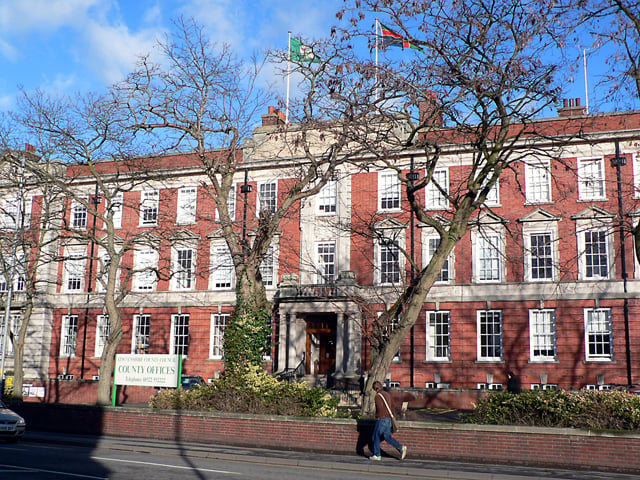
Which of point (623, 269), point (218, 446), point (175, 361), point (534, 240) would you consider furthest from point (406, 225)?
point (218, 446)

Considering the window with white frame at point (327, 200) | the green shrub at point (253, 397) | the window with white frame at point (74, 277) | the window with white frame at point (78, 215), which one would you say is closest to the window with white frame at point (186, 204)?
the window with white frame at point (78, 215)

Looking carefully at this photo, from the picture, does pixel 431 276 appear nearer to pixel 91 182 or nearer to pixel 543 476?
pixel 543 476

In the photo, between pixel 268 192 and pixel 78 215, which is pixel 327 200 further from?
pixel 78 215

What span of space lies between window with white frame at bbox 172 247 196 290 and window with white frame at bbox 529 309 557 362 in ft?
64.6

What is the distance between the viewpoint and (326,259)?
3912cm

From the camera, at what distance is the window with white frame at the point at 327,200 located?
39.7m

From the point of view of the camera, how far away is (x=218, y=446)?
20.3m

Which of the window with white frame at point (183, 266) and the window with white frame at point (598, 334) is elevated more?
the window with white frame at point (183, 266)

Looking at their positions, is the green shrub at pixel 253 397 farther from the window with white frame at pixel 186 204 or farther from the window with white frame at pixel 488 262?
the window with white frame at pixel 186 204

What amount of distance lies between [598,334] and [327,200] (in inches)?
636

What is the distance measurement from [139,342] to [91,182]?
10652 millimetres

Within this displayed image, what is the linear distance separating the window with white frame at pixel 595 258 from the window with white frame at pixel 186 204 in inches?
883

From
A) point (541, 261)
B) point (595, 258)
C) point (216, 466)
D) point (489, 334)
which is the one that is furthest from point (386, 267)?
point (216, 466)

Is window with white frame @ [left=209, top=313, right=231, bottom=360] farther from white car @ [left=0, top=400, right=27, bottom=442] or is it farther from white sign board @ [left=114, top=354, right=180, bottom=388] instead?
white car @ [left=0, top=400, right=27, bottom=442]
